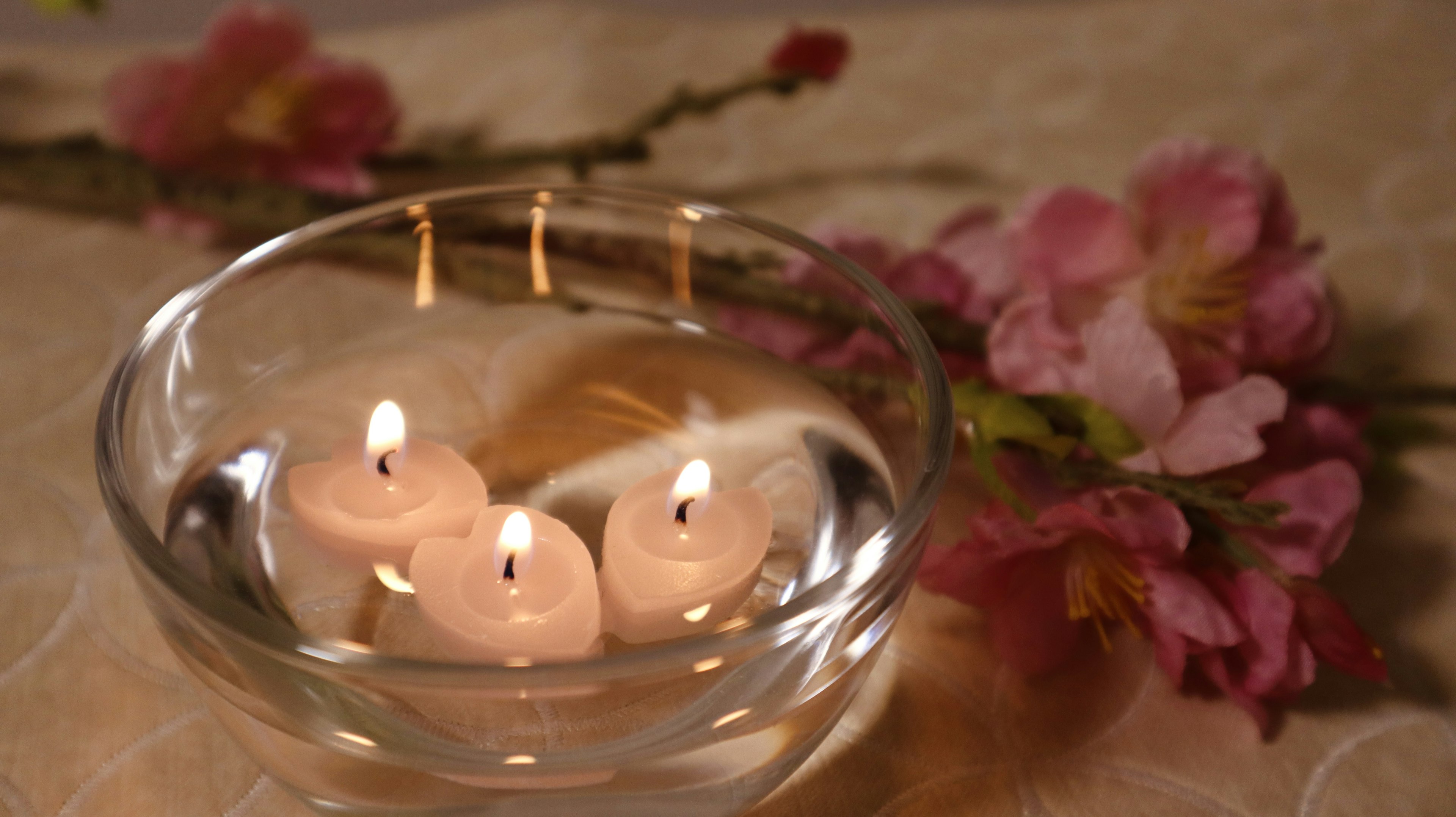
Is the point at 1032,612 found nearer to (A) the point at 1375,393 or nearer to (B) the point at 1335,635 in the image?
(B) the point at 1335,635

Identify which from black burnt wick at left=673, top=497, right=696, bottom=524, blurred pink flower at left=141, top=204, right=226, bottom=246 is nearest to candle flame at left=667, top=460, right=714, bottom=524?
black burnt wick at left=673, top=497, right=696, bottom=524

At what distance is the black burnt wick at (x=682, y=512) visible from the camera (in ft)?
1.05

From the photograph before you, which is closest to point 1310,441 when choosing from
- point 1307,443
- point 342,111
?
point 1307,443

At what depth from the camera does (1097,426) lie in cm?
34

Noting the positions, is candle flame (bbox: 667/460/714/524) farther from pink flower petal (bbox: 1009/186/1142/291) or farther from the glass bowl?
pink flower petal (bbox: 1009/186/1142/291)

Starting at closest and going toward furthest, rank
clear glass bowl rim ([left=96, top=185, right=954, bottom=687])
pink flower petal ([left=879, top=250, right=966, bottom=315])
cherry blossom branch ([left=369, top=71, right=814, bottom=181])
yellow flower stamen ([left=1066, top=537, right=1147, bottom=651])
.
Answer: clear glass bowl rim ([left=96, top=185, right=954, bottom=687])
yellow flower stamen ([left=1066, top=537, right=1147, bottom=651])
pink flower petal ([left=879, top=250, right=966, bottom=315])
cherry blossom branch ([left=369, top=71, right=814, bottom=181])

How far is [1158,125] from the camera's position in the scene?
0.64 metres

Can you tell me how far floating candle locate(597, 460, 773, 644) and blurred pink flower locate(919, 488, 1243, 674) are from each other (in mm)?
54

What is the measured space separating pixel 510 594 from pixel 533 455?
100mm

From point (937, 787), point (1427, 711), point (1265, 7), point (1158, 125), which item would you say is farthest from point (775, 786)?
point (1265, 7)

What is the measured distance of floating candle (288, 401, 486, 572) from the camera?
32 cm

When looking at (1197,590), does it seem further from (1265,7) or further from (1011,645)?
(1265,7)

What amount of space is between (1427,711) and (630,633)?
0.79 feet

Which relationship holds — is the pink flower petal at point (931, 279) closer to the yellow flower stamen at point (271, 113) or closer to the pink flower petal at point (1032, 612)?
the pink flower petal at point (1032, 612)
